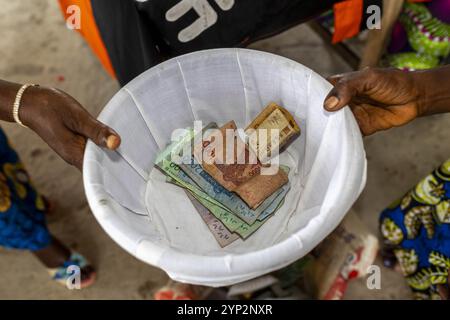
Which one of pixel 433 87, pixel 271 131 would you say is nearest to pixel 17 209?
pixel 271 131

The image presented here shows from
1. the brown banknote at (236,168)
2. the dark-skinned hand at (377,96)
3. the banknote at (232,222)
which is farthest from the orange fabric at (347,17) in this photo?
the banknote at (232,222)

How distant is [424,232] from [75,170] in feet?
3.77

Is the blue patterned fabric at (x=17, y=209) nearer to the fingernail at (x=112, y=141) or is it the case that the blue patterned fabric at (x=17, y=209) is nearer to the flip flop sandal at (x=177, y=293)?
the flip flop sandal at (x=177, y=293)

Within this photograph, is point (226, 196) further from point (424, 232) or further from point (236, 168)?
point (424, 232)

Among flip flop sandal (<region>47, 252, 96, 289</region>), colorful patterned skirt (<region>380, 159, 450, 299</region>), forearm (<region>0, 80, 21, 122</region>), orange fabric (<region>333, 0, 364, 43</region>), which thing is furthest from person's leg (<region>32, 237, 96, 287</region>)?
orange fabric (<region>333, 0, 364, 43</region>)

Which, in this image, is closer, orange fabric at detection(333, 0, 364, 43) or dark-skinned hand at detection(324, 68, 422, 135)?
dark-skinned hand at detection(324, 68, 422, 135)

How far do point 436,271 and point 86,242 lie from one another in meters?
1.05

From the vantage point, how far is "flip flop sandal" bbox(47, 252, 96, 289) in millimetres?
1357

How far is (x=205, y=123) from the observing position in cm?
93

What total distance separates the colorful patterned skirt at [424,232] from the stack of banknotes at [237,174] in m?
0.41

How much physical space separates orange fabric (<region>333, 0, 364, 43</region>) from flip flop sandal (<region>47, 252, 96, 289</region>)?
1.03m

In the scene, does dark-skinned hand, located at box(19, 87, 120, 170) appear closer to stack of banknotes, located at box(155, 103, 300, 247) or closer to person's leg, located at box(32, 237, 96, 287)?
stack of banknotes, located at box(155, 103, 300, 247)
